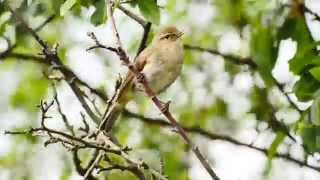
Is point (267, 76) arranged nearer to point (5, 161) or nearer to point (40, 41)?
point (40, 41)

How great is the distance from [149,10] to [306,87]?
0.78 meters

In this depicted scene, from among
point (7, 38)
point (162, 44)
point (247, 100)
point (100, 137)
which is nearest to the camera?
point (100, 137)

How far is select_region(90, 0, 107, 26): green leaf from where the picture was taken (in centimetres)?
382

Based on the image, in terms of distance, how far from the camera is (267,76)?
4391mm

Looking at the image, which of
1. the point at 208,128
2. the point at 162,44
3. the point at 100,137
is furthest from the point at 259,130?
the point at 208,128

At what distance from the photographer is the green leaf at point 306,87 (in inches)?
147

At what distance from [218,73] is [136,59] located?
8.11 ft

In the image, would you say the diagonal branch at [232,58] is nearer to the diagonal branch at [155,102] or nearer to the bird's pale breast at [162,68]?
the bird's pale breast at [162,68]

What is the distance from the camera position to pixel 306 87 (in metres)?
3.75

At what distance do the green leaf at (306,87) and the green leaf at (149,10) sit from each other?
71cm

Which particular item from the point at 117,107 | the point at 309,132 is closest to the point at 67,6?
the point at 309,132

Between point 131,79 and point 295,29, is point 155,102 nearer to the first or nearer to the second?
point 295,29

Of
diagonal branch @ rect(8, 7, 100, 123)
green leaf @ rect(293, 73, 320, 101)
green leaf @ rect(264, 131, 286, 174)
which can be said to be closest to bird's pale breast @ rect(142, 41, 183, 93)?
diagonal branch @ rect(8, 7, 100, 123)

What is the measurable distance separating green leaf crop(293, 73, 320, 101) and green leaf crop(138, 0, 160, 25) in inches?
27.9
